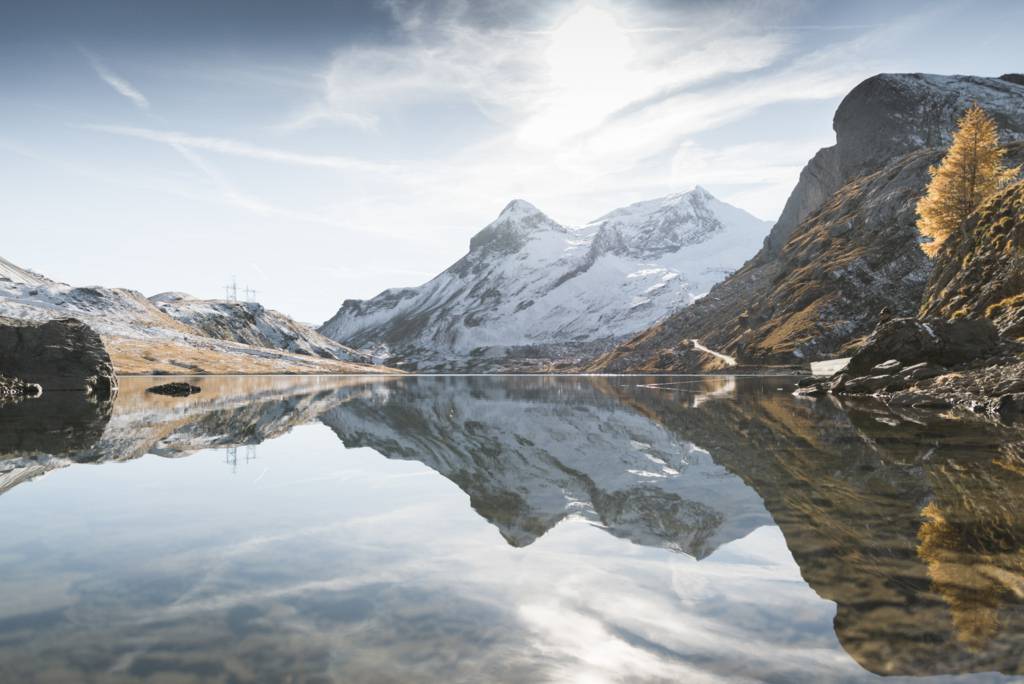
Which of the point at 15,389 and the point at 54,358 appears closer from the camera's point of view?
the point at 15,389

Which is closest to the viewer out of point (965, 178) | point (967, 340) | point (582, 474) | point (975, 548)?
point (975, 548)

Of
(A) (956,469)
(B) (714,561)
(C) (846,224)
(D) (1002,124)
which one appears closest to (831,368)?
(A) (956,469)

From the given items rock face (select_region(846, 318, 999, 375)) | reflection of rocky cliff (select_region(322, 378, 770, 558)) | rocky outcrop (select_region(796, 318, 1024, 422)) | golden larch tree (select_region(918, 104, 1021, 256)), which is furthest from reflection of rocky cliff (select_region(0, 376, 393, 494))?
golden larch tree (select_region(918, 104, 1021, 256))

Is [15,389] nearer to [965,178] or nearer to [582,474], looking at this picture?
[582,474]

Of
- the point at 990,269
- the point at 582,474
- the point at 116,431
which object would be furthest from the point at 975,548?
the point at 990,269

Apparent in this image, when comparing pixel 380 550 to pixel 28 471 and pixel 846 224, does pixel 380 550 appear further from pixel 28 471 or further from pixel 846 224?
pixel 846 224

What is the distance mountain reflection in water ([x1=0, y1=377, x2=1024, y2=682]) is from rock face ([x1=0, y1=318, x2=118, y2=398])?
63.2 meters

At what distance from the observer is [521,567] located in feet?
34.5

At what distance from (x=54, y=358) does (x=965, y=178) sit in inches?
4382

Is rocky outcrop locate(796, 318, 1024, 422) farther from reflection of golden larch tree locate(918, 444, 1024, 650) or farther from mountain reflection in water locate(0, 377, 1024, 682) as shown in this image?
reflection of golden larch tree locate(918, 444, 1024, 650)

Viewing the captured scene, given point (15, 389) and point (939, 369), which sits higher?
point (939, 369)

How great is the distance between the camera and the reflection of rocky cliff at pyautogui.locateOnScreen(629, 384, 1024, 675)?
7172mm

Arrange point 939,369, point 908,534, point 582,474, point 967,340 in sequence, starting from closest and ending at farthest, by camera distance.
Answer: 1. point 908,534
2. point 582,474
3. point 967,340
4. point 939,369

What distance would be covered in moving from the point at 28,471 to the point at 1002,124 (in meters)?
256
